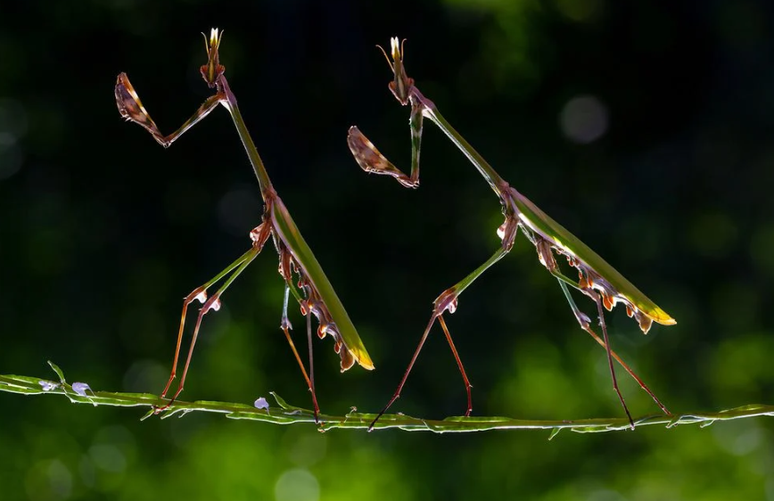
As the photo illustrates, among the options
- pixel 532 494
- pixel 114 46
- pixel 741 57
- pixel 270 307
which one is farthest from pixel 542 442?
pixel 114 46

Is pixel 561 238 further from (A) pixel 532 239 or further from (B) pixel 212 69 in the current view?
Result: (B) pixel 212 69

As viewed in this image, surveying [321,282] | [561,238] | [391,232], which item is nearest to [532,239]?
[561,238]

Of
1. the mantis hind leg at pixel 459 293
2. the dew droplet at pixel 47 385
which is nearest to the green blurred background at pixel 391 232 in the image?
the mantis hind leg at pixel 459 293

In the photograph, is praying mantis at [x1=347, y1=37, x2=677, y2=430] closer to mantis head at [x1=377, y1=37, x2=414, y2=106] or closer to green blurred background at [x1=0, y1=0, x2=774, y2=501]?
mantis head at [x1=377, y1=37, x2=414, y2=106]

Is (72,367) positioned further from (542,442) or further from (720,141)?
(720,141)

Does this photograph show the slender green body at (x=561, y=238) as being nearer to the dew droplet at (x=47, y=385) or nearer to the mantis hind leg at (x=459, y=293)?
the mantis hind leg at (x=459, y=293)

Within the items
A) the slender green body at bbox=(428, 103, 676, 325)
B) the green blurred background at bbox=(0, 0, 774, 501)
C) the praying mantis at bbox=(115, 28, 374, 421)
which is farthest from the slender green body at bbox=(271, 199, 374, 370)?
the green blurred background at bbox=(0, 0, 774, 501)
